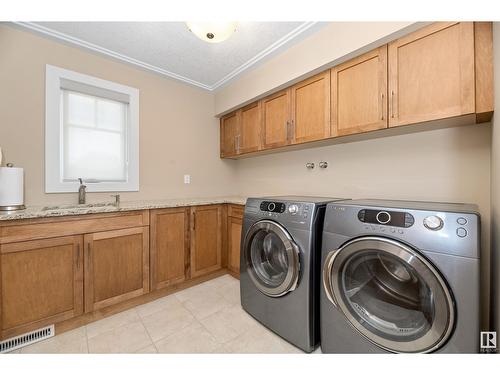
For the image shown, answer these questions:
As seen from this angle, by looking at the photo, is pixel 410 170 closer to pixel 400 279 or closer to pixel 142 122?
pixel 400 279

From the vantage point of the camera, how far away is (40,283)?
1477mm

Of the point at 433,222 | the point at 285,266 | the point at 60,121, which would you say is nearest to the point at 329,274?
the point at 285,266

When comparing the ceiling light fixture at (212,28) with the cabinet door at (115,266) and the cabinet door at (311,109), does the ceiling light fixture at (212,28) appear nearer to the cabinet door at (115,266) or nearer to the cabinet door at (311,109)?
the cabinet door at (311,109)

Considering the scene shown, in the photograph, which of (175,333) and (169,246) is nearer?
(175,333)

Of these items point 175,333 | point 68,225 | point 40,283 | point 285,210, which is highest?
point 285,210

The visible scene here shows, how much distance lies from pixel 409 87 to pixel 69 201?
9.47 feet

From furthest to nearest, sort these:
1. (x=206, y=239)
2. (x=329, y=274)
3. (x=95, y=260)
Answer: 1. (x=206, y=239)
2. (x=95, y=260)
3. (x=329, y=274)

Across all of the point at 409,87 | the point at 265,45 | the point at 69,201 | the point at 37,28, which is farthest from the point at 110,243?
the point at 409,87

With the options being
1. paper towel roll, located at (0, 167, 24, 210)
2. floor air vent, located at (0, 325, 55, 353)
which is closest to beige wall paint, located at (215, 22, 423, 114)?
paper towel roll, located at (0, 167, 24, 210)

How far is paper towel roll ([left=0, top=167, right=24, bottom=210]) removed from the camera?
60.0 inches

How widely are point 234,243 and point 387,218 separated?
170 cm

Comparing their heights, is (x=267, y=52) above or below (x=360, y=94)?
above
